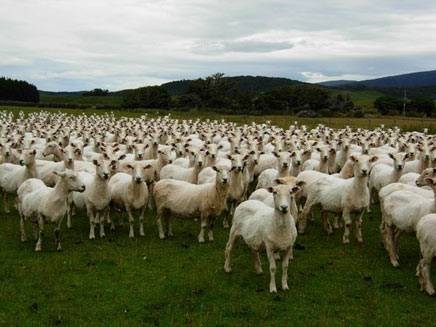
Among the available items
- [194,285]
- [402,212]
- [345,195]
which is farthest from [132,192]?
[402,212]

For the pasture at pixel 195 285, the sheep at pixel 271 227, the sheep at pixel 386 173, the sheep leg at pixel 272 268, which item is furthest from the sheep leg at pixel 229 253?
the sheep at pixel 386 173

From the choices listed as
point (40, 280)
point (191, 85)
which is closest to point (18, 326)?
point (40, 280)

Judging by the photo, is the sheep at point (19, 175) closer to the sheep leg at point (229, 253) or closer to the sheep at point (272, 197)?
the sheep at point (272, 197)

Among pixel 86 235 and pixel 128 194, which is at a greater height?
pixel 128 194

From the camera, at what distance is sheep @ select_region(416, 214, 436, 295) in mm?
8734

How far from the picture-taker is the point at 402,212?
10508 mm

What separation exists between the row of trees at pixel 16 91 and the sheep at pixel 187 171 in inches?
4765

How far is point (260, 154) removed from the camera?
19469 millimetres

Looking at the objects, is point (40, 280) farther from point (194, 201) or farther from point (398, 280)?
point (398, 280)

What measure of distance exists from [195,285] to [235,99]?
92.6 m

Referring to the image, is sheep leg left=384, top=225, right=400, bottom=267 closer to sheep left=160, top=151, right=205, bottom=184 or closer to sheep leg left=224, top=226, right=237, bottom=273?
sheep leg left=224, top=226, right=237, bottom=273

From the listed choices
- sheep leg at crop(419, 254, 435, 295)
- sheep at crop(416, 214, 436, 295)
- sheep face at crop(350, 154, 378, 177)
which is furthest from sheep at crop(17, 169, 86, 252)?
sheep leg at crop(419, 254, 435, 295)

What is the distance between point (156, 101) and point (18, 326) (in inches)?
3841

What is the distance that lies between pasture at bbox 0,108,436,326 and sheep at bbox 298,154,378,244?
1.99 ft
